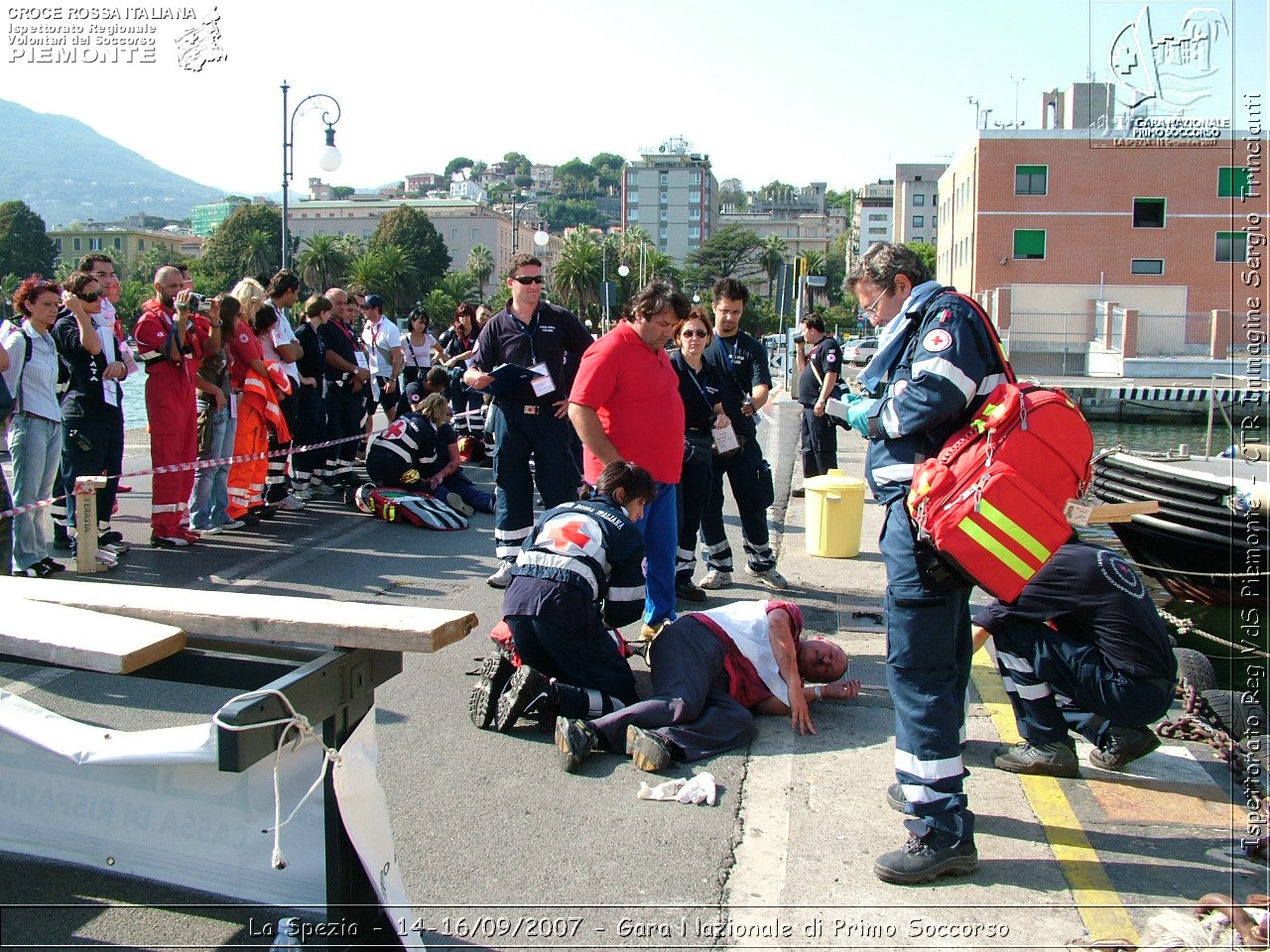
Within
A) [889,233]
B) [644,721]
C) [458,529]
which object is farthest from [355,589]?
[889,233]

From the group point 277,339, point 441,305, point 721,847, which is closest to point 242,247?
point 441,305

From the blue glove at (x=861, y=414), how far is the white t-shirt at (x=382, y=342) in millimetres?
9687

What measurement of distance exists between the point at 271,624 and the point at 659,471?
3.35 m

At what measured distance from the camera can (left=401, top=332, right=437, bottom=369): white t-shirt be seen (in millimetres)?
14055

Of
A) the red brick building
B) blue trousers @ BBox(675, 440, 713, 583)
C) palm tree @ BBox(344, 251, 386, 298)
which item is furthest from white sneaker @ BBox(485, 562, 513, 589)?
palm tree @ BBox(344, 251, 386, 298)

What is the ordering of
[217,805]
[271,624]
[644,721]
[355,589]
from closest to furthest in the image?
[271,624] → [217,805] → [644,721] → [355,589]

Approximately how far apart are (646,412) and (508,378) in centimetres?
135

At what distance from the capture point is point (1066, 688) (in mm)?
4438

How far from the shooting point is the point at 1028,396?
3.49 m

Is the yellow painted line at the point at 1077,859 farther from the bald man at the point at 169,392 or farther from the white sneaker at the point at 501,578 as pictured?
the bald man at the point at 169,392

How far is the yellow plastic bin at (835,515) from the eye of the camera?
8.30 metres

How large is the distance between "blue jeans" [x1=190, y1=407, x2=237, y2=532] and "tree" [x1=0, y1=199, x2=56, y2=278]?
261 ft

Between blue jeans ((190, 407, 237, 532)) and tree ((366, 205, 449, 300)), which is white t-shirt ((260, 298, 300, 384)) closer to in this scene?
blue jeans ((190, 407, 237, 532))

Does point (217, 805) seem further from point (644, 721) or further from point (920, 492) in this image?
point (920, 492)
